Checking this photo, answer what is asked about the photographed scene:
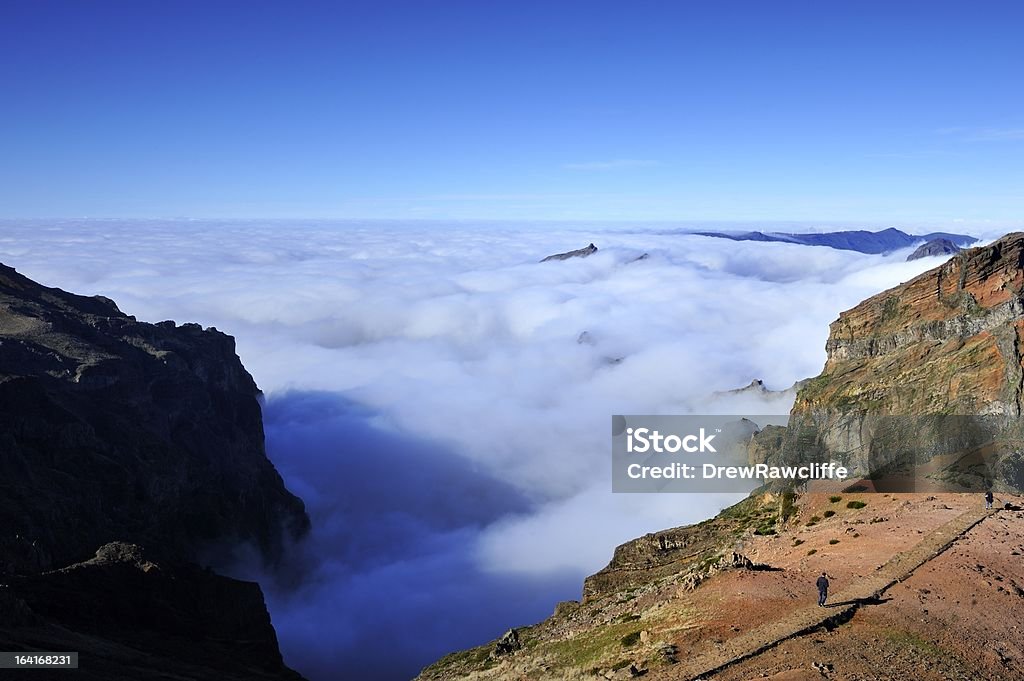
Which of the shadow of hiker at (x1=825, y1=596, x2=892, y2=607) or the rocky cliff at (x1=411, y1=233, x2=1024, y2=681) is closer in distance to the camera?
the rocky cliff at (x1=411, y1=233, x2=1024, y2=681)

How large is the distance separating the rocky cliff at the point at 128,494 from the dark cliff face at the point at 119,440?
266 mm

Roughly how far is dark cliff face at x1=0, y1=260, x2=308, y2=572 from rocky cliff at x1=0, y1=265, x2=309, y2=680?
266 millimetres

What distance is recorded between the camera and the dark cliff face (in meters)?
86.1

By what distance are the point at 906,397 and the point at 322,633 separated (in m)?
94.7

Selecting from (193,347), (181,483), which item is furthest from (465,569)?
(193,347)

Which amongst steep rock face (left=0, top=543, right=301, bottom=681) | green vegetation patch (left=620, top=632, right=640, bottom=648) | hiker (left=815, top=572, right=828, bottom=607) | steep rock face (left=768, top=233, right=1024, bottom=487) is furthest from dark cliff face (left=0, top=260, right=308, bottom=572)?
steep rock face (left=768, top=233, right=1024, bottom=487)

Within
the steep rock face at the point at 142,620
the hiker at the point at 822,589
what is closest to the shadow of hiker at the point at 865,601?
the hiker at the point at 822,589

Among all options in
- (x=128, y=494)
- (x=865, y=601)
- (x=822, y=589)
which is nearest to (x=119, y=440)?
(x=128, y=494)

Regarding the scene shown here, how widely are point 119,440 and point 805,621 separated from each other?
338ft

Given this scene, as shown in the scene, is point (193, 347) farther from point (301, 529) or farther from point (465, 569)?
point (465, 569)

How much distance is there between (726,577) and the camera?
3584 centimetres

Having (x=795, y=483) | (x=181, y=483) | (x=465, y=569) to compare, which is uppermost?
(x=795, y=483)

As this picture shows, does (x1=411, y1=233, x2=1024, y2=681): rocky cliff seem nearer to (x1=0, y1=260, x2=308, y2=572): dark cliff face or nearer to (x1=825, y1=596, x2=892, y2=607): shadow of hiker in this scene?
(x1=825, y1=596, x2=892, y2=607): shadow of hiker

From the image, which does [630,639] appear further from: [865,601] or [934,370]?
[934,370]
